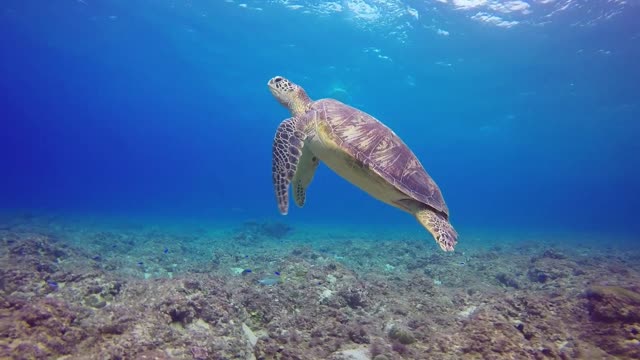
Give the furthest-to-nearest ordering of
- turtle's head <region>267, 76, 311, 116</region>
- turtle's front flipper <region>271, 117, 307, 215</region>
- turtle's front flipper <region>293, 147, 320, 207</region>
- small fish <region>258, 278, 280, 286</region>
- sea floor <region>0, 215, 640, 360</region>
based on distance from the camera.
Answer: turtle's head <region>267, 76, 311, 116</region> < turtle's front flipper <region>293, 147, 320, 207</region> < small fish <region>258, 278, 280, 286</region> < turtle's front flipper <region>271, 117, 307, 215</region> < sea floor <region>0, 215, 640, 360</region>

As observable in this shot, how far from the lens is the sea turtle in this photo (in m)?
5.29

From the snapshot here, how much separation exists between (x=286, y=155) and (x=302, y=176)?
1.53 metres

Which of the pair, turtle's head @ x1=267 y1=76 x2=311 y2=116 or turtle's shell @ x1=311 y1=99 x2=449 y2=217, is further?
turtle's head @ x1=267 y1=76 x2=311 y2=116

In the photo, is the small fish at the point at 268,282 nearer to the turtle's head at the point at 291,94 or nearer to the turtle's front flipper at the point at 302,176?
the turtle's front flipper at the point at 302,176

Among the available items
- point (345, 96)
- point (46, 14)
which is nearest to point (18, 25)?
point (46, 14)

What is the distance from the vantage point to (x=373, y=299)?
6305 millimetres

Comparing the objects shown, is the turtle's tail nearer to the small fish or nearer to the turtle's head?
the small fish

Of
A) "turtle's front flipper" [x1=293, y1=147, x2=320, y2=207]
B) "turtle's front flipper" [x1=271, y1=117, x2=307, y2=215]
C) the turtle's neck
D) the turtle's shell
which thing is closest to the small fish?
"turtle's front flipper" [x1=293, y1=147, x2=320, y2=207]

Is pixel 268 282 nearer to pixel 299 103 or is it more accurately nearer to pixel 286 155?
pixel 286 155

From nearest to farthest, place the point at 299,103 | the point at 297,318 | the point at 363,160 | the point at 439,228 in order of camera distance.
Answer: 1. the point at 297,318
2. the point at 439,228
3. the point at 363,160
4. the point at 299,103

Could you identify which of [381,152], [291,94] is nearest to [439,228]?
[381,152]

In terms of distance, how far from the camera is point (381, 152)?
5547mm

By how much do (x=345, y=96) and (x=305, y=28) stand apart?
17.0m

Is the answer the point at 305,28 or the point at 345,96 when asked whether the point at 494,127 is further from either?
the point at 305,28
